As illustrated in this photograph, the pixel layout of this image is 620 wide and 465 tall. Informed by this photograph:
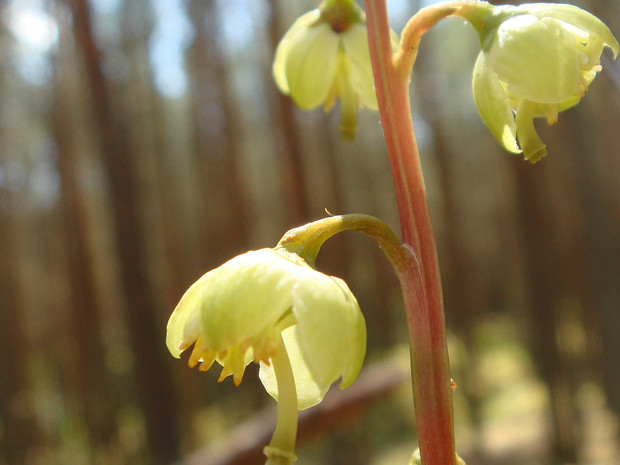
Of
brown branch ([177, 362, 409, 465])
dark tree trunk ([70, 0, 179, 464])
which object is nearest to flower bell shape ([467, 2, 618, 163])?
brown branch ([177, 362, 409, 465])

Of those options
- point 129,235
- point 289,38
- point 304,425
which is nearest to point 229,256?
point 129,235

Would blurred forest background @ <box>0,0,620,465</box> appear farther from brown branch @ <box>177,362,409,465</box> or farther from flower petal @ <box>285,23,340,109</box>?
flower petal @ <box>285,23,340,109</box>

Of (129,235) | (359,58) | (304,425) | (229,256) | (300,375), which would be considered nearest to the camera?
(300,375)

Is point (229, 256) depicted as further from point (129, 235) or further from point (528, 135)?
point (528, 135)

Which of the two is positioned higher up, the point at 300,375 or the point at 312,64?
the point at 312,64

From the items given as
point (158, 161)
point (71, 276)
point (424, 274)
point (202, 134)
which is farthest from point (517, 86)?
point (158, 161)

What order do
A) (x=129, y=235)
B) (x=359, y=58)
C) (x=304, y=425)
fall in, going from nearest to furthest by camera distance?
1. (x=359, y=58)
2. (x=304, y=425)
3. (x=129, y=235)

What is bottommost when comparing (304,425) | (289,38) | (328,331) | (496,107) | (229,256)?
(304,425)
